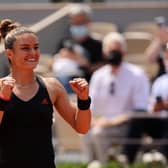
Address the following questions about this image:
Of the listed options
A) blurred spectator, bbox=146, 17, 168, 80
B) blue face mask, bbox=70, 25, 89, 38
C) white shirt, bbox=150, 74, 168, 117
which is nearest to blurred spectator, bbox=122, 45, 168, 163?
white shirt, bbox=150, 74, 168, 117

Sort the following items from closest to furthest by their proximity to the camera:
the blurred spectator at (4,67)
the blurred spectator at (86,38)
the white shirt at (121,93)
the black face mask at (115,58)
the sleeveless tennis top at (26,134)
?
the sleeveless tennis top at (26,134), the white shirt at (121,93), the black face mask at (115,58), the blurred spectator at (4,67), the blurred spectator at (86,38)

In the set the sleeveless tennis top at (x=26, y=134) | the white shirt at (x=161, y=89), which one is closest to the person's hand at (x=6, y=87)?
the sleeveless tennis top at (x=26, y=134)

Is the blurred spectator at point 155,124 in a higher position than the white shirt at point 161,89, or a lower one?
lower

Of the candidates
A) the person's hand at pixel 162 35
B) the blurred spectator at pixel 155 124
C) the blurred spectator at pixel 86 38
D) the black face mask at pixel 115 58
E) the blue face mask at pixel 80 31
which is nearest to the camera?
the blurred spectator at pixel 155 124

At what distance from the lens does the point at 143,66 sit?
1217 cm

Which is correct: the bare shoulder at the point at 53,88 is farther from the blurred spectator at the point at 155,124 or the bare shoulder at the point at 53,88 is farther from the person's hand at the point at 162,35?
the person's hand at the point at 162,35

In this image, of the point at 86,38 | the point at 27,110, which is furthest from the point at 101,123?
the point at 27,110

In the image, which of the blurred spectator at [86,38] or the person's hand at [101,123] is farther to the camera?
the blurred spectator at [86,38]

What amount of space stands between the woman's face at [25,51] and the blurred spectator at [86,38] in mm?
5880

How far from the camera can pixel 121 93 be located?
1081 cm

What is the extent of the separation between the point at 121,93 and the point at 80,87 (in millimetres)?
4865

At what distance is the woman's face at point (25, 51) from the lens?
5.92 meters

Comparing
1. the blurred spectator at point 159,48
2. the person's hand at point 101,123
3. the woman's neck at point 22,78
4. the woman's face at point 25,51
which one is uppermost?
the woman's face at point 25,51

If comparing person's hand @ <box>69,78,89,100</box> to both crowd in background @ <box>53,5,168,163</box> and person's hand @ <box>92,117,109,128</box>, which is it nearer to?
crowd in background @ <box>53,5,168,163</box>
